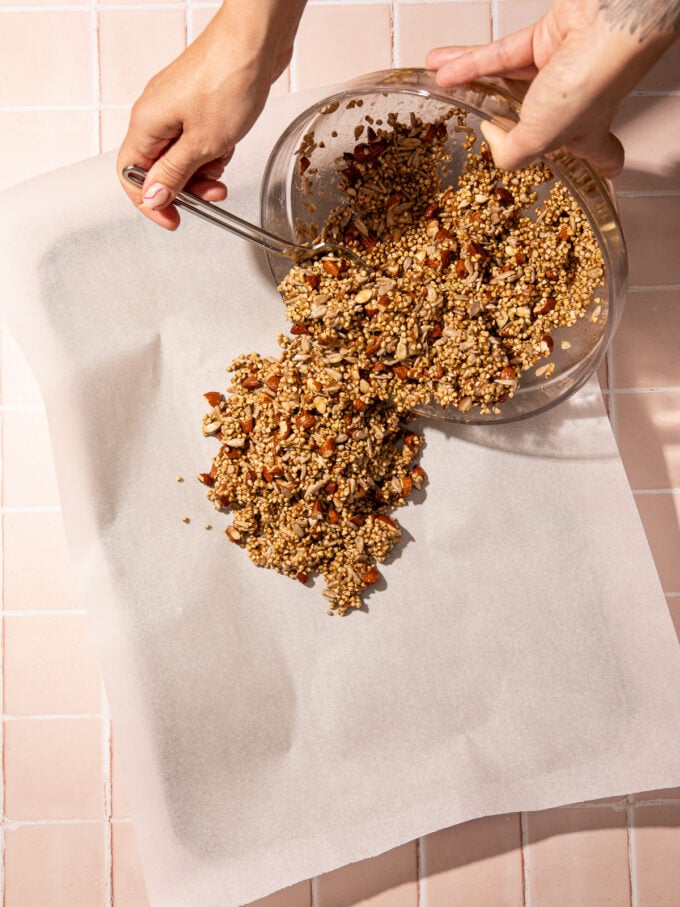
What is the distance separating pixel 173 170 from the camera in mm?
601

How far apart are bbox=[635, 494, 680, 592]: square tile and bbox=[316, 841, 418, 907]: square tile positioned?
459mm

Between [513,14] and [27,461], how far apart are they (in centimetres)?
78

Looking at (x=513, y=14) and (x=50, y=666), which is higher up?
(x=513, y=14)

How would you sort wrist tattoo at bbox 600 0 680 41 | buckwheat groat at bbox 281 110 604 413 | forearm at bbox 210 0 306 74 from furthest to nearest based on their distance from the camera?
buckwheat groat at bbox 281 110 604 413 < forearm at bbox 210 0 306 74 < wrist tattoo at bbox 600 0 680 41

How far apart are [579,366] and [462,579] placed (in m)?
0.26

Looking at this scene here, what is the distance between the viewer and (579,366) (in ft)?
2.34

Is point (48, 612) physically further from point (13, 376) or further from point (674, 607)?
point (674, 607)

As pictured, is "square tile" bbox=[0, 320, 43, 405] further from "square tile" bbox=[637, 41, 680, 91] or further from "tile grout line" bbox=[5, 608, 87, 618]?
"square tile" bbox=[637, 41, 680, 91]

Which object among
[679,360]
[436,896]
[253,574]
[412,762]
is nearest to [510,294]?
[679,360]

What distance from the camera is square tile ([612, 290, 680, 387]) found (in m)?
0.84

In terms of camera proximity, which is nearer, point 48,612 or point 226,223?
point 226,223

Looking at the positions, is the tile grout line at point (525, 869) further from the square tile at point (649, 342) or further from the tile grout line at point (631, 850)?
the square tile at point (649, 342)

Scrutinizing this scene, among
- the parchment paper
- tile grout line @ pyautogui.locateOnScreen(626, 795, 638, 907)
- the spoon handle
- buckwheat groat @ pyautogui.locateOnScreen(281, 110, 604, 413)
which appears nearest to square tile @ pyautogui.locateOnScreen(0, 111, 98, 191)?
the parchment paper

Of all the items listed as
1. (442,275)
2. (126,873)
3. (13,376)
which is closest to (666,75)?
(442,275)
